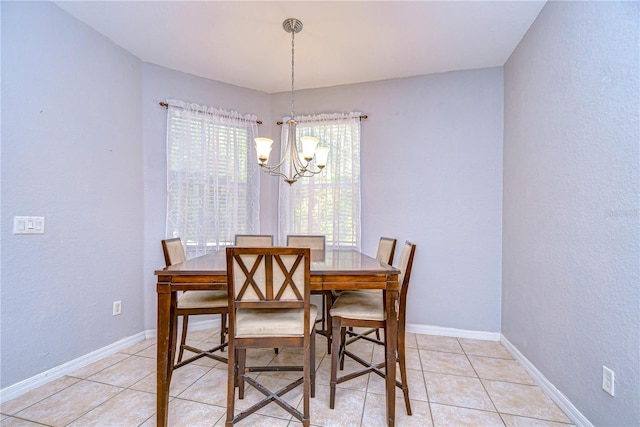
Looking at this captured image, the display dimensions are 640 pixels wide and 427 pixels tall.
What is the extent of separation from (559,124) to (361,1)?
1466 mm

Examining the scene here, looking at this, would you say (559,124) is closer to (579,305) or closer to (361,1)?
(579,305)

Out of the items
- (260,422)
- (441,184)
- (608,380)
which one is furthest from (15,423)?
(441,184)

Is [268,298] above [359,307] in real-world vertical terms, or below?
above

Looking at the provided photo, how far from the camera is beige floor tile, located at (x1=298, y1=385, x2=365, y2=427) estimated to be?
1.57 meters

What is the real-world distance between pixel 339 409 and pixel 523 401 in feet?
3.66

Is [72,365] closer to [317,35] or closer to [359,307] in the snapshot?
[359,307]

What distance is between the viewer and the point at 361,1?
6.26ft

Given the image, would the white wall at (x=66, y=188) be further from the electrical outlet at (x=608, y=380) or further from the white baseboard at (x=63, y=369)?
the electrical outlet at (x=608, y=380)


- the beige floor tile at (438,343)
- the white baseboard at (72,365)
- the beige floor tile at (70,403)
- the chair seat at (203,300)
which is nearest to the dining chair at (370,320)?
the chair seat at (203,300)

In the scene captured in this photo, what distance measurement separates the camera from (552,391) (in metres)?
1.76

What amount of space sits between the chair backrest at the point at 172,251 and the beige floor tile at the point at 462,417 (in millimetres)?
1909

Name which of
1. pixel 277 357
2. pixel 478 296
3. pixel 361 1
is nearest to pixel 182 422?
pixel 277 357

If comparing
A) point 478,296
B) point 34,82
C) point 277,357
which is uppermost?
point 34,82

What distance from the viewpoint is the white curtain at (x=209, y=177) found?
9.13ft
